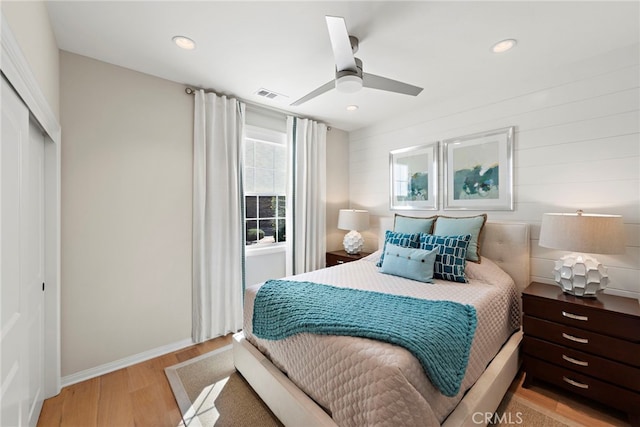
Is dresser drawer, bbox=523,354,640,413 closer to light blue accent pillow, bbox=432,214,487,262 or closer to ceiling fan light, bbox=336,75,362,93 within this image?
light blue accent pillow, bbox=432,214,487,262

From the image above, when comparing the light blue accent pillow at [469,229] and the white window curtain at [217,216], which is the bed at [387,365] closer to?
the light blue accent pillow at [469,229]

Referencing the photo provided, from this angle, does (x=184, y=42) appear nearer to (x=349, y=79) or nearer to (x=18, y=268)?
(x=349, y=79)

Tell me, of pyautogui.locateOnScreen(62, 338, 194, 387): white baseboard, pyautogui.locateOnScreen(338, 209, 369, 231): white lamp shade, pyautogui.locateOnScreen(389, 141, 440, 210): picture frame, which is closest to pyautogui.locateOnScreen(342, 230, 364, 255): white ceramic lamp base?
pyautogui.locateOnScreen(338, 209, 369, 231): white lamp shade

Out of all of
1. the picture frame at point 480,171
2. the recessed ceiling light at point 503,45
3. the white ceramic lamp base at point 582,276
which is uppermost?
the recessed ceiling light at point 503,45

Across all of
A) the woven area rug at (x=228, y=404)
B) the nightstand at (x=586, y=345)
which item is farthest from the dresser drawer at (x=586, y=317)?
the woven area rug at (x=228, y=404)

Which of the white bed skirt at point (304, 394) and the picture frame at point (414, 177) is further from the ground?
the picture frame at point (414, 177)

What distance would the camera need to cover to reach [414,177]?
337 centimetres

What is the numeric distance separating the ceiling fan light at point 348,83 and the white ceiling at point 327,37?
37cm

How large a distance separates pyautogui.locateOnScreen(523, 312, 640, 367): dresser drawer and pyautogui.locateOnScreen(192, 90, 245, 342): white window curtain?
269 centimetres

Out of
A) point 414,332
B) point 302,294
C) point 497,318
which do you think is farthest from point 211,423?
point 497,318

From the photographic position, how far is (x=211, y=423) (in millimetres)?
1724

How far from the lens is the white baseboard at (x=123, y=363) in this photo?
213 centimetres

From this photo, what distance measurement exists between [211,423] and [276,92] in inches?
113

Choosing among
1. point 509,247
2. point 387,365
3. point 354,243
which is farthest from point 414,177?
point 387,365
